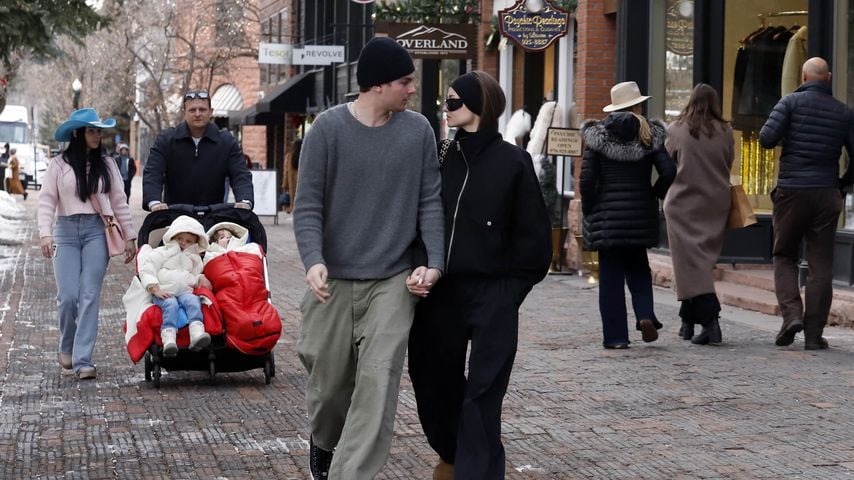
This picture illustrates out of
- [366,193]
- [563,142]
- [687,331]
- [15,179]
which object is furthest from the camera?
[15,179]

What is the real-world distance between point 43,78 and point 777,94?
207 feet

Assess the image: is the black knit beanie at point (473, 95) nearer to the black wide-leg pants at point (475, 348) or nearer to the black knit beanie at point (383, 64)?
the black knit beanie at point (383, 64)

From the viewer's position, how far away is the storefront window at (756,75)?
16.0m

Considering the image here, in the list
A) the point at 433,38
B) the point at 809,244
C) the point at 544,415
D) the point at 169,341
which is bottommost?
the point at 544,415

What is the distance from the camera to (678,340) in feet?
38.4

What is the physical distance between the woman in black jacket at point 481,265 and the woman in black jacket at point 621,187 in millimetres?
4796

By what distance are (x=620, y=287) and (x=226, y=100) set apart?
133 ft

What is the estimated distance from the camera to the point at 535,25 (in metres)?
17.2

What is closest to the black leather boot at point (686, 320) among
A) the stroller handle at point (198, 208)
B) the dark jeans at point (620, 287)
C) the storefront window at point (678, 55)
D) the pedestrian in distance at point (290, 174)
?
the dark jeans at point (620, 287)

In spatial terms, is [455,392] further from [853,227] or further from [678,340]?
[853,227]

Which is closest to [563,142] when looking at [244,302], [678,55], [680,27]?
[678,55]

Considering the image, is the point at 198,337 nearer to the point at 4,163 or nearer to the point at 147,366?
the point at 147,366

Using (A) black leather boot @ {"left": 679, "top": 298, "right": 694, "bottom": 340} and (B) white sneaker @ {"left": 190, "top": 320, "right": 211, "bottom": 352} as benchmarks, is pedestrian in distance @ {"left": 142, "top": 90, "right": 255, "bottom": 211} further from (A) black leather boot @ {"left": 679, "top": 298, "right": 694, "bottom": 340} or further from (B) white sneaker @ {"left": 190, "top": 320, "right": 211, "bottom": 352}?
(A) black leather boot @ {"left": 679, "top": 298, "right": 694, "bottom": 340}

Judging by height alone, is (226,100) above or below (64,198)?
above
